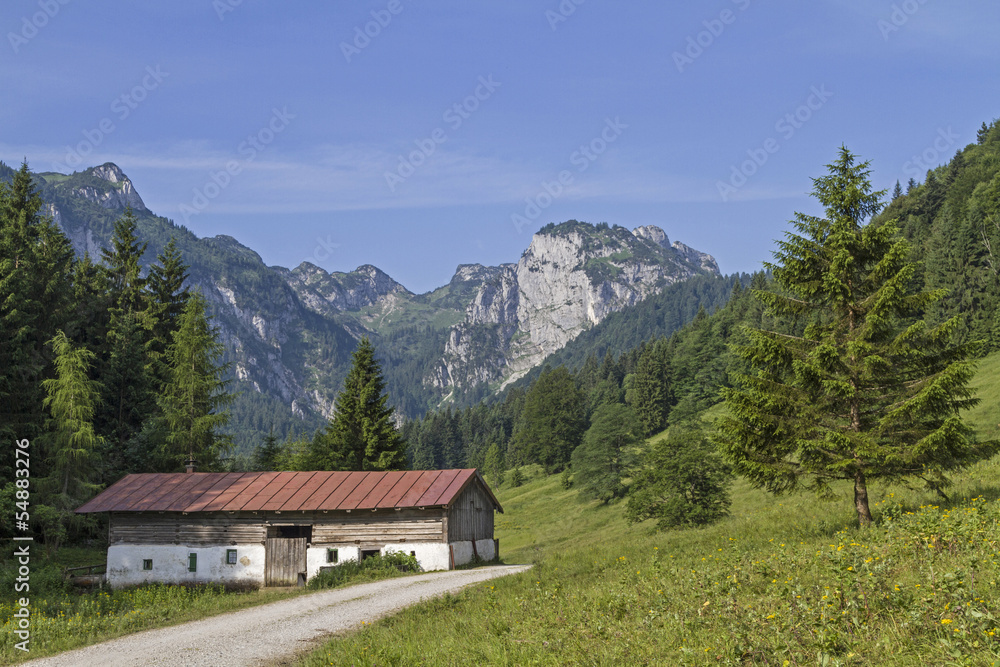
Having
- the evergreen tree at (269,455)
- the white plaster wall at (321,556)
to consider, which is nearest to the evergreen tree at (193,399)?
the evergreen tree at (269,455)

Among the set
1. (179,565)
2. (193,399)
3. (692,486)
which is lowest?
(179,565)

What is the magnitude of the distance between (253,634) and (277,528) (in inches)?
657

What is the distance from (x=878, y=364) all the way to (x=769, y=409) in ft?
9.25

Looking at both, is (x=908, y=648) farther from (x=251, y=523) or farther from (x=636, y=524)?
(x=636, y=524)

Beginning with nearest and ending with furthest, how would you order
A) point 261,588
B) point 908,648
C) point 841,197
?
1. point 908,648
2. point 841,197
3. point 261,588

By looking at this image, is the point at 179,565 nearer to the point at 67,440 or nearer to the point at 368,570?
the point at 67,440

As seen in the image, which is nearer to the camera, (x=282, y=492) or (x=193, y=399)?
(x=282, y=492)

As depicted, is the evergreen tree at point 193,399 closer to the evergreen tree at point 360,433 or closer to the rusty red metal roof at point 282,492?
the rusty red metal roof at point 282,492

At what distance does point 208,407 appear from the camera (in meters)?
44.0

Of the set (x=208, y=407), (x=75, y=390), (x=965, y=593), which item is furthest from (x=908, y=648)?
(x=208, y=407)

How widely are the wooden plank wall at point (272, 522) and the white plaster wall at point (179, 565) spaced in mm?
331

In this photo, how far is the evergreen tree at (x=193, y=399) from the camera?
4222cm

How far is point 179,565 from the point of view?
30.9 meters

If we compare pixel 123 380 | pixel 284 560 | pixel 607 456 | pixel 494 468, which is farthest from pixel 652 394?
pixel 284 560
